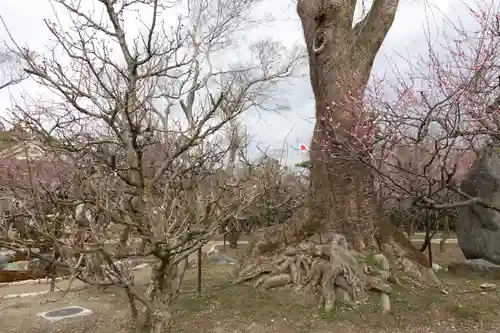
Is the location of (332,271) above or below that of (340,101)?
below

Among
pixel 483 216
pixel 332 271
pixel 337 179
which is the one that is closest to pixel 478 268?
pixel 483 216

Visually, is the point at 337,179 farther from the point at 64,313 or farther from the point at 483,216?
the point at 64,313

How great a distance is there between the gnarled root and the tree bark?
641 millimetres

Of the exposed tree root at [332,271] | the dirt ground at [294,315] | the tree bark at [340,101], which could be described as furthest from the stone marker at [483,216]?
the tree bark at [340,101]

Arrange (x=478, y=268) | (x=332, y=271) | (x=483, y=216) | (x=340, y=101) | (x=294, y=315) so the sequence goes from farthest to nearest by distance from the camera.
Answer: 1. (x=483, y=216)
2. (x=478, y=268)
3. (x=340, y=101)
4. (x=332, y=271)
5. (x=294, y=315)

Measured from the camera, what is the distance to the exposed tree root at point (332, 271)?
643 cm

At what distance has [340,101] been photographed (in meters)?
7.54

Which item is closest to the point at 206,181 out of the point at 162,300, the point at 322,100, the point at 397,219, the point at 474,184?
the point at 322,100

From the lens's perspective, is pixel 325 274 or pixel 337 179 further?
pixel 337 179

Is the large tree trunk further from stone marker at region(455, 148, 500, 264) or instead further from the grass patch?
stone marker at region(455, 148, 500, 264)

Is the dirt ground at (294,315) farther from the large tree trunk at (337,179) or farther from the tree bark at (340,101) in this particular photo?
the tree bark at (340,101)

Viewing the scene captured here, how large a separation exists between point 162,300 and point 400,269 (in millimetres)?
4006

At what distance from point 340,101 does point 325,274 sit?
2.78m

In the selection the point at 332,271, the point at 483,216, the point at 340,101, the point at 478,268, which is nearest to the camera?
the point at 332,271
